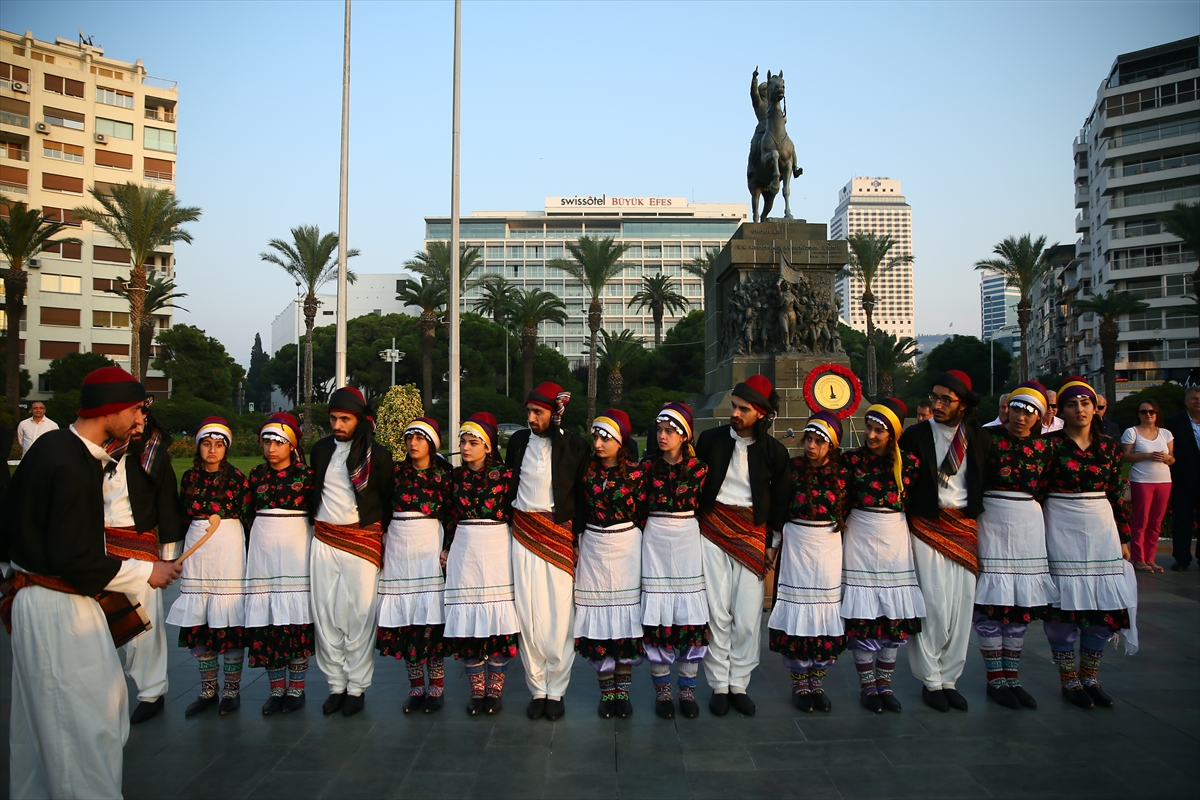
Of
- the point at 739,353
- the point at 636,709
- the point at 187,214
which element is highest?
the point at 187,214

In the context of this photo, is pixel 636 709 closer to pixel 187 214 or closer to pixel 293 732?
pixel 293 732

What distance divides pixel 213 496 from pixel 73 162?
59787 millimetres

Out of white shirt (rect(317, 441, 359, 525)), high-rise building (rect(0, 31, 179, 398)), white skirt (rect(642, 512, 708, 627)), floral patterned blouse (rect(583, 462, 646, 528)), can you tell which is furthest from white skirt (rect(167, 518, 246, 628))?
high-rise building (rect(0, 31, 179, 398))

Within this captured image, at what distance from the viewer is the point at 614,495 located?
507 centimetres

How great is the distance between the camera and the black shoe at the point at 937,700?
5.12 m

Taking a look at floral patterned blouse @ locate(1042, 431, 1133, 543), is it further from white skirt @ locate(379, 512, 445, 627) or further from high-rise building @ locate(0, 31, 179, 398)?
high-rise building @ locate(0, 31, 179, 398)

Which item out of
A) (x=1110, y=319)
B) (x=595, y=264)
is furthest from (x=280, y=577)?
(x=1110, y=319)

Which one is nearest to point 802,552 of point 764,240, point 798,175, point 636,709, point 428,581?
point 636,709

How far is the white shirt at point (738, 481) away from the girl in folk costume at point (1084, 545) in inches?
76.1

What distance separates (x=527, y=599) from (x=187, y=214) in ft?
111

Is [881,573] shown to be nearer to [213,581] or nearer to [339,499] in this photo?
[339,499]

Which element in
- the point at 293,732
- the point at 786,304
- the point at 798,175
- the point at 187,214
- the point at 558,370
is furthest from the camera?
the point at 558,370

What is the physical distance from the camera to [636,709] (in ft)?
17.1

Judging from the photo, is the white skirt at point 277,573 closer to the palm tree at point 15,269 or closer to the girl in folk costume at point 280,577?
the girl in folk costume at point 280,577
